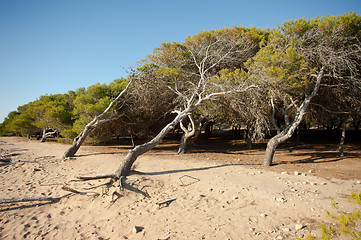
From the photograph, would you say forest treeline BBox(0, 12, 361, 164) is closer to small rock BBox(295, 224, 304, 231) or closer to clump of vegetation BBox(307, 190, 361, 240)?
small rock BBox(295, 224, 304, 231)

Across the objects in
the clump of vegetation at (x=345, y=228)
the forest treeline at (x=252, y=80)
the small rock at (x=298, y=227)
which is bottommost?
the small rock at (x=298, y=227)

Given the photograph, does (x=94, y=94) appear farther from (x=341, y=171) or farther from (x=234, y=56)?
(x=341, y=171)

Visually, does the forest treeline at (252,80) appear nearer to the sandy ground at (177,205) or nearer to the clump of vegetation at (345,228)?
the sandy ground at (177,205)

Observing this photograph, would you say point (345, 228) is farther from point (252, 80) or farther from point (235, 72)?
point (235, 72)

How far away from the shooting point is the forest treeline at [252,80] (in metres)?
8.17

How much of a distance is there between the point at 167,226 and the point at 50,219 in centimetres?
273

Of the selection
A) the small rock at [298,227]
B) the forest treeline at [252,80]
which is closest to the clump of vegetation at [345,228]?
the small rock at [298,227]

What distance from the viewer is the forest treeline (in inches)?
322

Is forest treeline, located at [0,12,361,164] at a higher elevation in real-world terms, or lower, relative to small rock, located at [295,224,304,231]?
higher

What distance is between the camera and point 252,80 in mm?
8125

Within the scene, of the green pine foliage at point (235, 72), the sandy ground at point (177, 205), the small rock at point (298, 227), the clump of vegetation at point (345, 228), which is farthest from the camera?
the green pine foliage at point (235, 72)

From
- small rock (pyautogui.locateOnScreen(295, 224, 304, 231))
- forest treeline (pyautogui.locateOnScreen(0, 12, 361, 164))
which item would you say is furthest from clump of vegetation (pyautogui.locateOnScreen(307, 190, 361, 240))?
forest treeline (pyautogui.locateOnScreen(0, 12, 361, 164))

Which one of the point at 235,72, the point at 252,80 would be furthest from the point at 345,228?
the point at 235,72

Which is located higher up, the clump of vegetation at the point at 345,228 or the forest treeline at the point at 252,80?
the forest treeline at the point at 252,80
